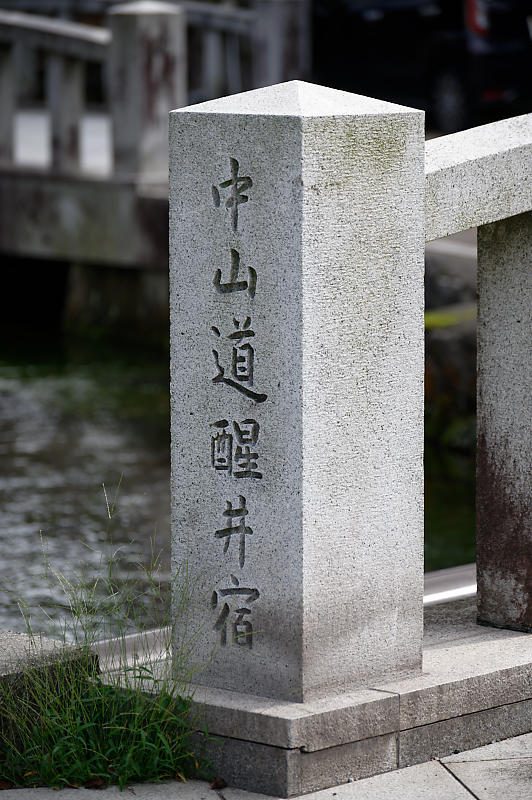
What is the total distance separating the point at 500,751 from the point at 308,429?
105 cm

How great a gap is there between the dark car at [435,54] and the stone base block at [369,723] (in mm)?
9900

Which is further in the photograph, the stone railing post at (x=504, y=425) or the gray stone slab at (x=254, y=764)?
the stone railing post at (x=504, y=425)

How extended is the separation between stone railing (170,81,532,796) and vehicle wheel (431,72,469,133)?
33.5 ft

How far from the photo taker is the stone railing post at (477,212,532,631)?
430cm

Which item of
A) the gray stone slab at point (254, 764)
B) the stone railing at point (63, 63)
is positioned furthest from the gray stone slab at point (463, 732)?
the stone railing at point (63, 63)

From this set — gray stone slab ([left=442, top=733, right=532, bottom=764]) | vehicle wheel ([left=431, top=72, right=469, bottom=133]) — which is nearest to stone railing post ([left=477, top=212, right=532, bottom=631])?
gray stone slab ([left=442, top=733, right=532, bottom=764])

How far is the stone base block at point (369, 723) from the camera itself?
11.7 feet

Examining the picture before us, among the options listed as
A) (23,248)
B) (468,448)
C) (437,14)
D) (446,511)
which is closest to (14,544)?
(446,511)

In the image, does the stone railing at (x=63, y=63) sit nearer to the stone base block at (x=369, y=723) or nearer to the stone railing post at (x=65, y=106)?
the stone railing post at (x=65, y=106)

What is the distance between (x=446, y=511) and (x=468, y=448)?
94cm

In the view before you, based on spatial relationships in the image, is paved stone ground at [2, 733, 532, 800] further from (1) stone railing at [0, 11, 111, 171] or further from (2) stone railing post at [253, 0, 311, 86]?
(2) stone railing post at [253, 0, 311, 86]

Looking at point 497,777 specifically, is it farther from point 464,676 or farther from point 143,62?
point 143,62

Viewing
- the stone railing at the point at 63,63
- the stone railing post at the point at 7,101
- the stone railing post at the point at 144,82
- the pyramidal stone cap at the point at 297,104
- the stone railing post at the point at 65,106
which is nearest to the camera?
the pyramidal stone cap at the point at 297,104

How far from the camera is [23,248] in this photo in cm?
1148
